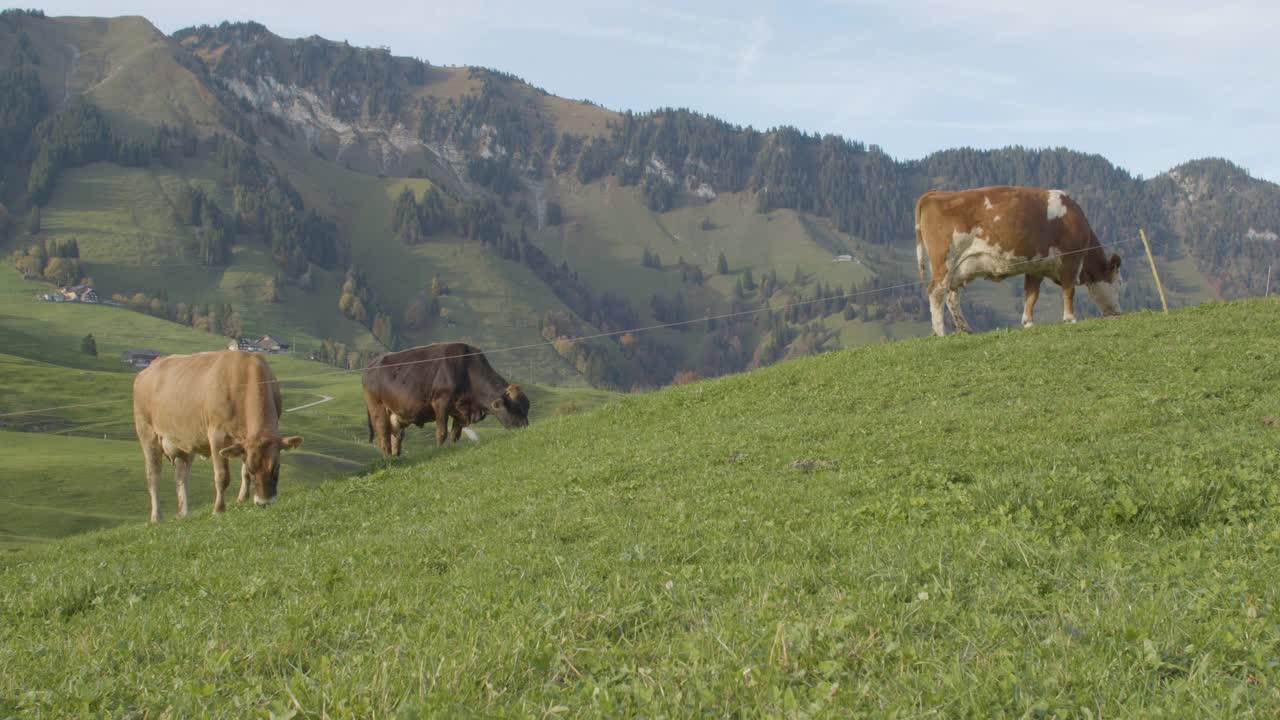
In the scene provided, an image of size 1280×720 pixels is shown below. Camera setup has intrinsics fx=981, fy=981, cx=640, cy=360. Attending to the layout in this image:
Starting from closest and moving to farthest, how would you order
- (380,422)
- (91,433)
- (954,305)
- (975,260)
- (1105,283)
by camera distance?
(975,260)
(954,305)
(1105,283)
(380,422)
(91,433)

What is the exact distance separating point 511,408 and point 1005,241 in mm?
17479

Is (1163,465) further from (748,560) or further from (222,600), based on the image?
(222,600)

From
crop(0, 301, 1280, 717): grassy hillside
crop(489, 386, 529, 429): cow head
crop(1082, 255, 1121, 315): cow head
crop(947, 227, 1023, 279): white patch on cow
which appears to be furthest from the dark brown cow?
crop(1082, 255, 1121, 315): cow head

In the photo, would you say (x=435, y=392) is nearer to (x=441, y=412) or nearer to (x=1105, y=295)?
(x=441, y=412)

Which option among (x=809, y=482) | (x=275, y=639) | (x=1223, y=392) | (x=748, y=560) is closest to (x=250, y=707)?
(x=275, y=639)

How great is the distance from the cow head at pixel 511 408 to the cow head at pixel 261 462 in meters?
14.1

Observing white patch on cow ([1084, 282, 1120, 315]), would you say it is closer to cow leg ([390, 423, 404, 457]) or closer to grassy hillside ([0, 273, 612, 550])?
grassy hillside ([0, 273, 612, 550])

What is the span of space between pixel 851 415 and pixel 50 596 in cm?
1460

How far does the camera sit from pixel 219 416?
2106cm

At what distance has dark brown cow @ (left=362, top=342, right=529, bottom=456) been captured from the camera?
33781mm

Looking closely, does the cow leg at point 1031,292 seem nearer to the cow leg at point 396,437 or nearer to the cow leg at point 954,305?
the cow leg at point 954,305

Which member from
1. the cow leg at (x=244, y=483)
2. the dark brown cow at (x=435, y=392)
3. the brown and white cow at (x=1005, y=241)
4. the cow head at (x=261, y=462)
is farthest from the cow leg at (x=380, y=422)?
the brown and white cow at (x=1005, y=241)

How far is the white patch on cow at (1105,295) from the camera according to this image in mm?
28108

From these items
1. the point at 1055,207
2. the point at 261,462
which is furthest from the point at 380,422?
the point at 1055,207
